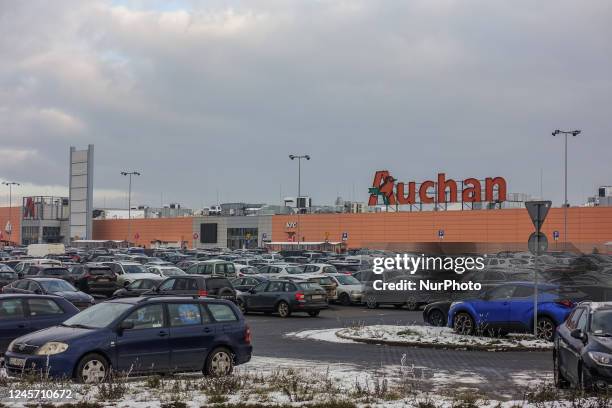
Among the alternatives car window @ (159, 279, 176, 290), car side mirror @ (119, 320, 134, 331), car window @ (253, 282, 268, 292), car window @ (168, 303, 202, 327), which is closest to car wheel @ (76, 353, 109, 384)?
car side mirror @ (119, 320, 134, 331)

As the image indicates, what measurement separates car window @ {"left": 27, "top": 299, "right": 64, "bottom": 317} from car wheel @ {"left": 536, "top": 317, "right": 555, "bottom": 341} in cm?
1172

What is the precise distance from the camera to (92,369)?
1303 cm

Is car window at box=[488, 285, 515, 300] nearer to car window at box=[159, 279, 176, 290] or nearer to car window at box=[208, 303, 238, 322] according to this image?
car window at box=[208, 303, 238, 322]

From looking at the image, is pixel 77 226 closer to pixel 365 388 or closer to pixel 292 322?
pixel 292 322

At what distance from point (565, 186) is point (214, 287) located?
46.8 metres

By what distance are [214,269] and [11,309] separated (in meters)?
25.9

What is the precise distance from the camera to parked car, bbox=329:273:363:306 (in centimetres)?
3697

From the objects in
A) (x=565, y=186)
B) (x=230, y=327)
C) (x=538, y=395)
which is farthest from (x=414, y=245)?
(x=565, y=186)

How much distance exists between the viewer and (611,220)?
8181 cm

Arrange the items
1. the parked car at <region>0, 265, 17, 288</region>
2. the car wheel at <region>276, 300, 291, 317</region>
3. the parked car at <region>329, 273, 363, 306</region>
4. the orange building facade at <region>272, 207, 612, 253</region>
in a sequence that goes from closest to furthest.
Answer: the car wheel at <region>276, 300, 291, 317</region> < the parked car at <region>0, 265, 17, 288</region> < the parked car at <region>329, 273, 363, 306</region> < the orange building facade at <region>272, 207, 612, 253</region>

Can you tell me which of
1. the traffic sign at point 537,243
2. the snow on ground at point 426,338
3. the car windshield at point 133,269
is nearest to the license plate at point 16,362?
the snow on ground at point 426,338

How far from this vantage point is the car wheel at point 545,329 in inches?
842

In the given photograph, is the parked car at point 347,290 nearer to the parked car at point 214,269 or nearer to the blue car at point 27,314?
the parked car at point 214,269

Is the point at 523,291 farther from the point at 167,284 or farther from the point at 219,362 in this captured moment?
the point at 167,284
